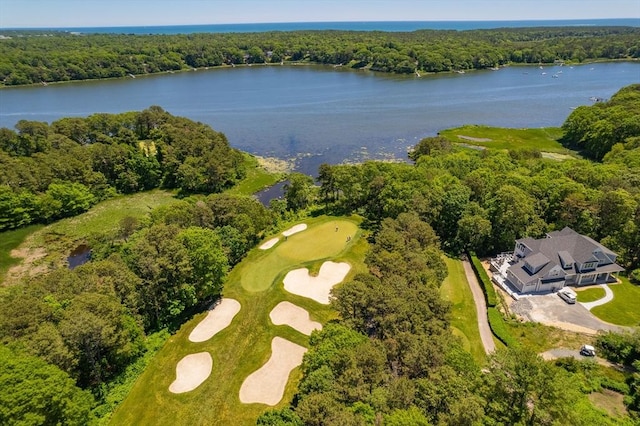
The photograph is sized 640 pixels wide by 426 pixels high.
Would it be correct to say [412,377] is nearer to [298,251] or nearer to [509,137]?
[298,251]

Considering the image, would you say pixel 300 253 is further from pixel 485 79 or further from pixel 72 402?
pixel 485 79

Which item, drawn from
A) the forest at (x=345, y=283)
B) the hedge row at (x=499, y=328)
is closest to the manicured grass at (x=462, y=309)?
the hedge row at (x=499, y=328)

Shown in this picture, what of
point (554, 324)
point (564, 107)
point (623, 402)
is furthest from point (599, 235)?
point (564, 107)

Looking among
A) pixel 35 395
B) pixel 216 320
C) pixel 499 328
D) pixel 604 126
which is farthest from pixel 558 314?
pixel 604 126

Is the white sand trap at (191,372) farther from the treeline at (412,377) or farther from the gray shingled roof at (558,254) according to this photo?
the gray shingled roof at (558,254)

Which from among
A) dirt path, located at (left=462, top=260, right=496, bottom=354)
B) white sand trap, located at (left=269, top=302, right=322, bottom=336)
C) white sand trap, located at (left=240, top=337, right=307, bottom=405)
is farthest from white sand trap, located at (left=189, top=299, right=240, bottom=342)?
dirt path, located at (left=462, top=260, right=496, bottom=354)

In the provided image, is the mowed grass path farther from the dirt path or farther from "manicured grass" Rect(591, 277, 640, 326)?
"manicured grass" Rect(591, 277, 640, 326)
